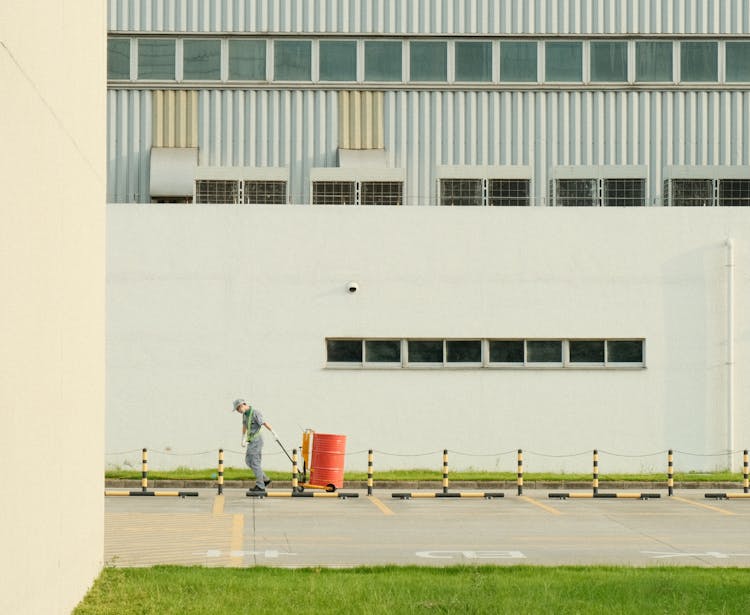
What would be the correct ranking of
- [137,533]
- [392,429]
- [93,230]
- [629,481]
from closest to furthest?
1. [93,230]
2. [137,533]
3. [629,481]
4. [392,429]

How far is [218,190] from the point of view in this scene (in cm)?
3450

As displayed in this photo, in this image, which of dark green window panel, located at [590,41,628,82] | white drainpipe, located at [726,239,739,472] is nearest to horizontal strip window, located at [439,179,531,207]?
dark green window panel, located at [590,41,628,82]

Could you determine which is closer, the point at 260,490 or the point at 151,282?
the point at 260,490

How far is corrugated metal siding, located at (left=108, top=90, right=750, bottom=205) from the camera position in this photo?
35.0m

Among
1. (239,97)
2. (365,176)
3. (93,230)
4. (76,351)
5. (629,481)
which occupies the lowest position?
(629,481)

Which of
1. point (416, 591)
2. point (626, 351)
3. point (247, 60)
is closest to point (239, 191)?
point (247, 60)

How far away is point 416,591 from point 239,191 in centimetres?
2346

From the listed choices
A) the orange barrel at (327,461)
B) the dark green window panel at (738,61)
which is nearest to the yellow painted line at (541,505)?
the orange barrel at (327,461)

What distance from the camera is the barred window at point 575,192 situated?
35.1 m

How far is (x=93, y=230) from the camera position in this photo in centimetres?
1205

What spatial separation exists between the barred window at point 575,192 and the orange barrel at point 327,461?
13.1 m

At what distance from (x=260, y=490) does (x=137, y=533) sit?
20.2 ft

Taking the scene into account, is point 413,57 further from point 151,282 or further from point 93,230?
point 93,230

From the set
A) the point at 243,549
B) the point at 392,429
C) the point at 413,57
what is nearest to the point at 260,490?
the point at 392,429
